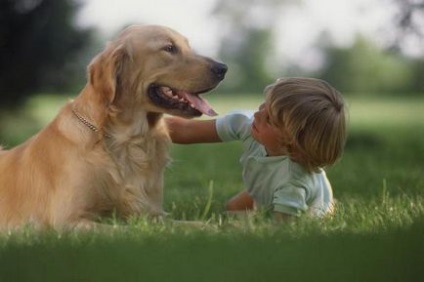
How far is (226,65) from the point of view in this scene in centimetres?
210

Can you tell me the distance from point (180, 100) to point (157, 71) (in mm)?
74

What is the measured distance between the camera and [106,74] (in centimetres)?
206

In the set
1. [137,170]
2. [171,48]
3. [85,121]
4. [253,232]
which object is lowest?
[253,232]

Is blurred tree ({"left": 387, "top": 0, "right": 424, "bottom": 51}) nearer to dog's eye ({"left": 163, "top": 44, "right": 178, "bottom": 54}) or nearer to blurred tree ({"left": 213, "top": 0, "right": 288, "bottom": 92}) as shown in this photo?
blurred tree ({"left": 213, "top": 0, "right": 288, "bottom": 92})

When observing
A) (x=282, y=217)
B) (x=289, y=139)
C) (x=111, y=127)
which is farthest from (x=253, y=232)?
(x=111, y=127)

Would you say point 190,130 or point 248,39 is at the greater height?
point 248,39

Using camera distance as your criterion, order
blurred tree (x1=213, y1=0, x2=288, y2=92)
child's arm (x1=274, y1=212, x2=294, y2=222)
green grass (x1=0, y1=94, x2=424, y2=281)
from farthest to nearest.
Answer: blurred tree (x1=213, y1=0, x2=288, y2=92), child's arm (x1=274, y1=212, x2=294, y2=222), green grass (x1=0, y1=94, x2=424, y2=281)

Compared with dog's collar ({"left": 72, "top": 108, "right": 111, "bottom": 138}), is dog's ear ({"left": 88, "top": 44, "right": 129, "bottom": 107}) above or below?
above

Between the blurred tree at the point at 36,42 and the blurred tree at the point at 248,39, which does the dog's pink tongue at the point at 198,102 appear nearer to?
the blurred tree at the point at 248,39

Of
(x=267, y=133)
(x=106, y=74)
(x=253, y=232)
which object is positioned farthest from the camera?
(x=267, y=133)

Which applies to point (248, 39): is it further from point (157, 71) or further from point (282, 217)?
point (282, 217)

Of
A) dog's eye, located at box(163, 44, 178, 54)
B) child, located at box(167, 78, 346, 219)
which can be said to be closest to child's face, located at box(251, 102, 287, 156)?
child, located at box(167, 78, 346, 219)

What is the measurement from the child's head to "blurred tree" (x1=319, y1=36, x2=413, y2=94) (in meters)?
0.07

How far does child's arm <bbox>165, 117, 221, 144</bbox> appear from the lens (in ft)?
7.17
